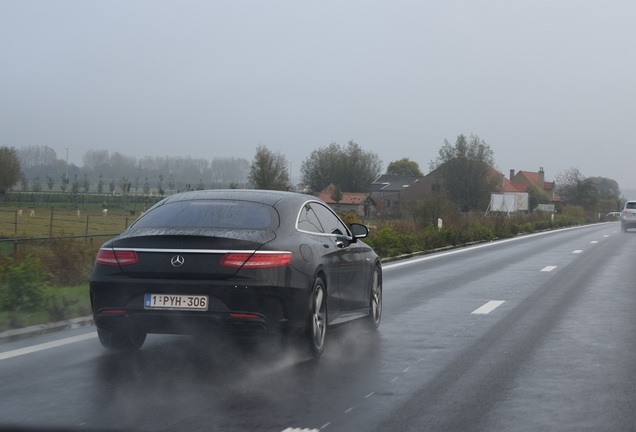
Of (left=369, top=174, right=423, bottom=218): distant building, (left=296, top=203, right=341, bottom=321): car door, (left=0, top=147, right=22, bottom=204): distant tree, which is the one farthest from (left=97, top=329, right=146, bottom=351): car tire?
(left=369, top=174, right=423, bottom=218): distant building

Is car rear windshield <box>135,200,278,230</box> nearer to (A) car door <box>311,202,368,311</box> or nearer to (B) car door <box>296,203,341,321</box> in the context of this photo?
(B) car door <box>296,203,341,321</box>

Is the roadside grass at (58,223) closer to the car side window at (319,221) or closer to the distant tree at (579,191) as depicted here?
the car side window at (319,221)

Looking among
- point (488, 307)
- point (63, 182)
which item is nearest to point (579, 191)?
point (63, 182)

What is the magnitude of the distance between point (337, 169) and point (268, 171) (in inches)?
4024

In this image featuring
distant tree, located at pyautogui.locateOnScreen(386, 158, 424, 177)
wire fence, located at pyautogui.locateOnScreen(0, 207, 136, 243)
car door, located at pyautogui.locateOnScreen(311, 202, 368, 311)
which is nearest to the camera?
car door, located at pyautogui.locateOnScreen(311, 202, 368, 311)

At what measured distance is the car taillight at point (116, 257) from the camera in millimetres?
8461

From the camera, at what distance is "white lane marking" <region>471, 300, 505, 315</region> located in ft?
44.2

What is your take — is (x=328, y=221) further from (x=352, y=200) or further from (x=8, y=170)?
(x=352, y=200)

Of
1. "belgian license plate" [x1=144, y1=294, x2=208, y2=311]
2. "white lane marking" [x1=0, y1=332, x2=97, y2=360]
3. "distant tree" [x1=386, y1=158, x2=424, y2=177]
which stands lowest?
"white lane marking" [x1=0, y1=332, x2=97, y2=360]

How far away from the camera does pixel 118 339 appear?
9.11m

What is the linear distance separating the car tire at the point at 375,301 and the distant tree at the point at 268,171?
3502 cm

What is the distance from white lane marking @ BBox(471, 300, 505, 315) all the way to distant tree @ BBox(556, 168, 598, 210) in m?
123

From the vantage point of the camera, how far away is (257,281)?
323 inches

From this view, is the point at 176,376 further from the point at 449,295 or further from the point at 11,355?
the point at 449,295
